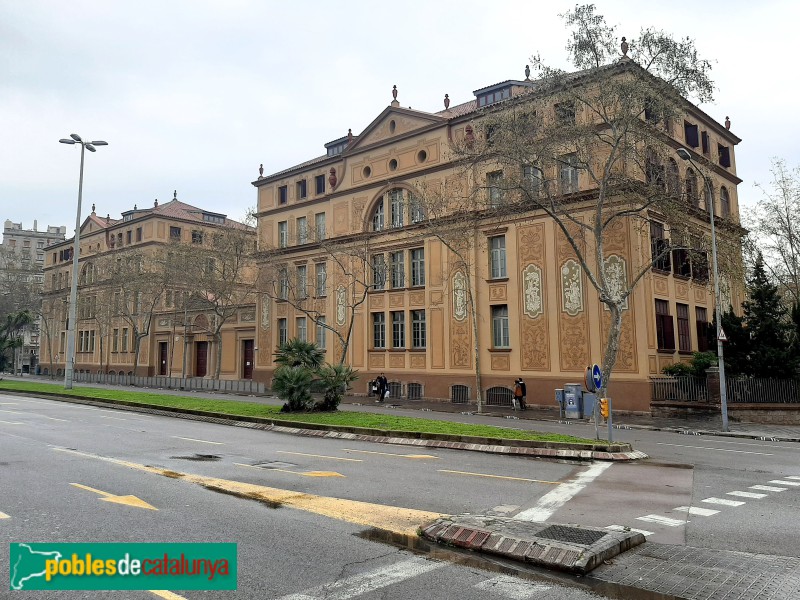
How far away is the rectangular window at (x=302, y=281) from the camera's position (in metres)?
40.9

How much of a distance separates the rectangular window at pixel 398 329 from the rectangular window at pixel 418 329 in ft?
2.10

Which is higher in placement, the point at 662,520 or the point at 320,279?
the point at 320,279

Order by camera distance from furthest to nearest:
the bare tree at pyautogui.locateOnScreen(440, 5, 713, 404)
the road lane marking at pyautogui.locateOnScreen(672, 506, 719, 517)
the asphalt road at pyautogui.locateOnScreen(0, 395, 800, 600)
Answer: the bare tree at pyautogui.locateOnScreen(440, 5, 713, 404) → the road lane marking at pyautogui.locateOnScreen(672, 506, 719, 517) → the asphalt road at pyautogui.locateOnScreen(0, 395, 800, 600)

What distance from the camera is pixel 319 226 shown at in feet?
134

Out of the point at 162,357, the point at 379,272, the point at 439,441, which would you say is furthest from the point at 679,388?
the point at 162,357

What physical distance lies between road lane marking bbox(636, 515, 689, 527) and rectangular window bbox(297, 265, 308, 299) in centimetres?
3414

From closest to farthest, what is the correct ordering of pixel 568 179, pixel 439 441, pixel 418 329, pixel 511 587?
pixel 511 587, pixel 439 441, pixel 568 179, pixel 418 329

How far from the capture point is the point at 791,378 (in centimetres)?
2383

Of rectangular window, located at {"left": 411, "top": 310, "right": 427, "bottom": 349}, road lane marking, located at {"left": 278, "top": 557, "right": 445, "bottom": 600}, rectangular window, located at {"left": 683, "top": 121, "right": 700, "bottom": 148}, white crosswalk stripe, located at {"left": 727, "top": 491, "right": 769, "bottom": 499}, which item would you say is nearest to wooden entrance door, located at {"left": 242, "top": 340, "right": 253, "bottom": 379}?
rectangular window, located at {"left": 411, "top": 310, "right": 427, "bottom": 349}

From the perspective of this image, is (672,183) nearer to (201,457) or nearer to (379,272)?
(379,272)

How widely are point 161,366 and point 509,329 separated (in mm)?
39968

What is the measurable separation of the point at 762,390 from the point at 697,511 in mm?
18678

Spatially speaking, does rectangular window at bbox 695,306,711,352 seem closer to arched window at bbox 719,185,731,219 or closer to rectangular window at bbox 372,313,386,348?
arched window at bbox 719,185,731,219

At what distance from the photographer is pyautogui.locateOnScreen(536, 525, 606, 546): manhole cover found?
6196 millimetres
